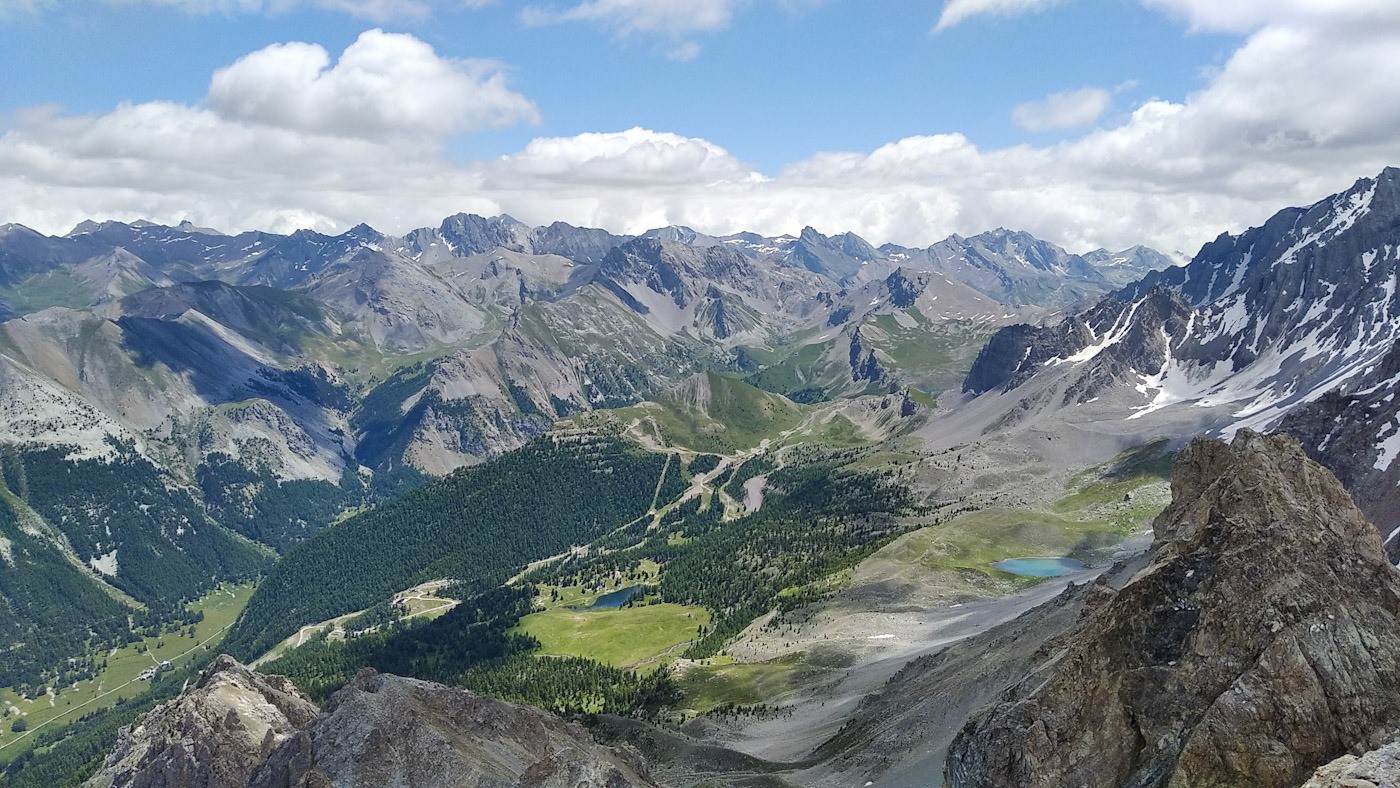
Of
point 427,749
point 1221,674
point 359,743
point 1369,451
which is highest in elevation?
point 1221,674

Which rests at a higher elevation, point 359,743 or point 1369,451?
point 1369,451

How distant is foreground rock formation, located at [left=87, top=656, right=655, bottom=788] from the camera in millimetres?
74375

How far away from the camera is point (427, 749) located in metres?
76.6

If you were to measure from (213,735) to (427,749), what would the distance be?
37.4 meters

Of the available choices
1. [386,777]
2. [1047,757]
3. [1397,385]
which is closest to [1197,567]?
[1047,757]

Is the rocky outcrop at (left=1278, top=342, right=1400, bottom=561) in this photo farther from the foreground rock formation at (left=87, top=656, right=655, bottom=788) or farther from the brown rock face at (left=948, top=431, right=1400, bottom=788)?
the foreground rock formation at (left=87, top=656, right=655, bottom=788)

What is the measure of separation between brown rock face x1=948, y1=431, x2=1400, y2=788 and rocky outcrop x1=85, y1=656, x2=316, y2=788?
249ft

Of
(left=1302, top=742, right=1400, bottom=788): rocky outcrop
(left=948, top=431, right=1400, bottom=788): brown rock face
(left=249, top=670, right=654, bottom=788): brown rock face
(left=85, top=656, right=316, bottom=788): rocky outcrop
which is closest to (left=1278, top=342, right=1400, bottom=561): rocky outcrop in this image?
(left=948, top=431, right=1400, bottom=788): brown rock face

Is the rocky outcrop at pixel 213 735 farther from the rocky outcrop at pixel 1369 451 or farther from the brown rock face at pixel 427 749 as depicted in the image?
the rocky outcrop at pixel 1369 451

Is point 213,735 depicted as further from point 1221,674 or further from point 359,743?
point 1221,674

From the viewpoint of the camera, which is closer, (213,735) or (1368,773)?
(1368,773)

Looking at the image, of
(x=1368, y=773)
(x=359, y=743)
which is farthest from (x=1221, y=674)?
(x=359, y=743)

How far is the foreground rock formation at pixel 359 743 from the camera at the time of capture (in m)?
74.4

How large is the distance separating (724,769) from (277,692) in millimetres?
56527
